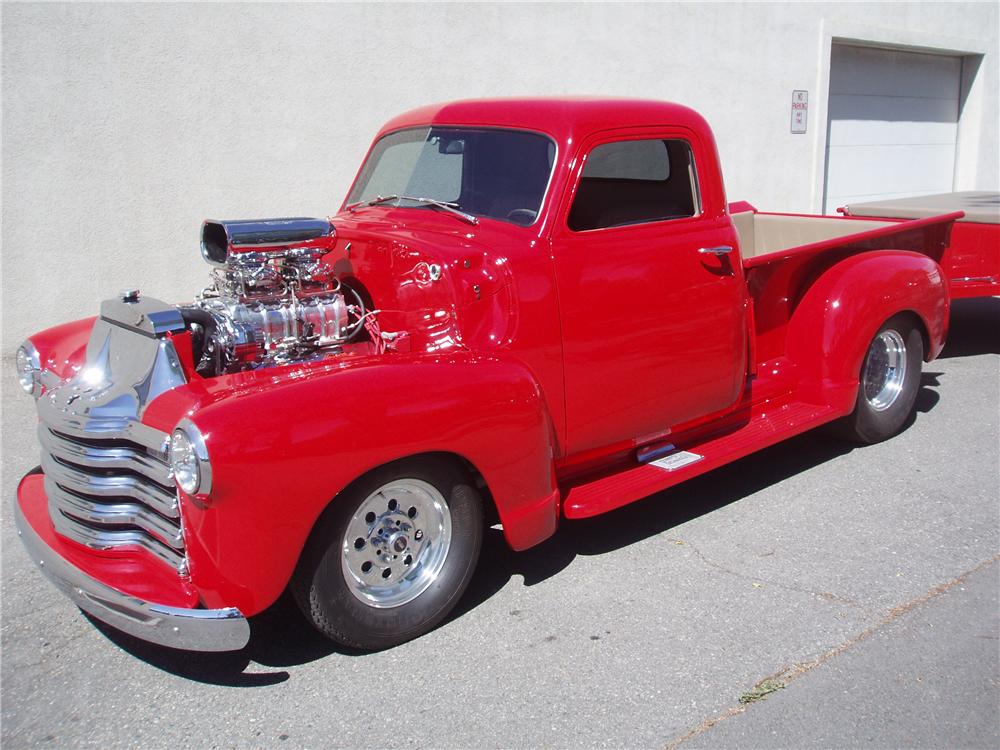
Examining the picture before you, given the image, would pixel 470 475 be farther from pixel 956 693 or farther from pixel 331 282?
pixel 956 693

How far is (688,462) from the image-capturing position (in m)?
4.15

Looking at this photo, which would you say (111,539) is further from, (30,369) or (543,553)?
(543,553)

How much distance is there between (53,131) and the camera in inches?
272

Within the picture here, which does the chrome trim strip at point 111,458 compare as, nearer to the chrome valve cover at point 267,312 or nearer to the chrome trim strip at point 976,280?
the chrome valve cover at point 267,312

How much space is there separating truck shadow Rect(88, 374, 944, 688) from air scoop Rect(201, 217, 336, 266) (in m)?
1.42

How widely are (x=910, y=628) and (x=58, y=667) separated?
3.07m

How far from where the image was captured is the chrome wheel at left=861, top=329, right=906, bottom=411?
530cm

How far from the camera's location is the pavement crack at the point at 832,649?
289cm

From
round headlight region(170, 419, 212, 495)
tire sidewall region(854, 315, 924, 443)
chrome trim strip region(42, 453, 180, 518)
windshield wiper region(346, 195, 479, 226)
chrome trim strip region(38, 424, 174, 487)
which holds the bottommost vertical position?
tire sidewall region(854, 315, 924, 443)

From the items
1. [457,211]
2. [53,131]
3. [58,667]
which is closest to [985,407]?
[457,211]

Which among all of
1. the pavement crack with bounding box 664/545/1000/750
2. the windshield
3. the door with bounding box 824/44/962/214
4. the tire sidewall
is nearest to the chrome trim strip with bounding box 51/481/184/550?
the pavement crack with bounding box 664/545/1000/750

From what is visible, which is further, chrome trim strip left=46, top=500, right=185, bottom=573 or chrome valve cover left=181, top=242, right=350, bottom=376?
chrome valve cover left=181, top=242, right=350, bottom=376

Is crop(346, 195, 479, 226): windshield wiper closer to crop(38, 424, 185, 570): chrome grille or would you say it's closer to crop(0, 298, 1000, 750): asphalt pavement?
crop(0, 298, 1000, 750): asphalt pavement

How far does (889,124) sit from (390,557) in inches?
488
